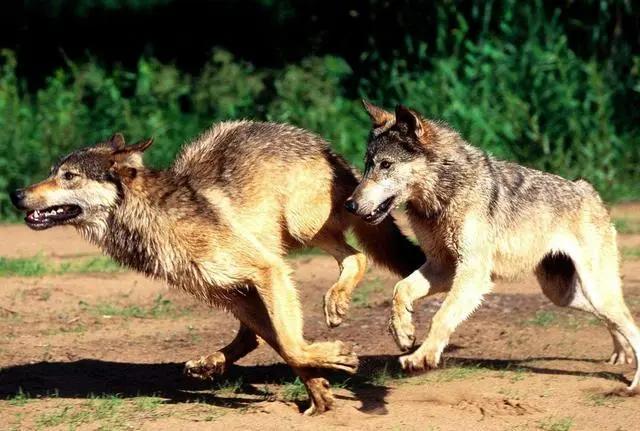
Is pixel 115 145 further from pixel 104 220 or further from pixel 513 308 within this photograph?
pixel 513 308

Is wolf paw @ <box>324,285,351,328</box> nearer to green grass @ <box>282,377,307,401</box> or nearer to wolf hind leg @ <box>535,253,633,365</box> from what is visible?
green grass @ <box>282,377,307,401</box>

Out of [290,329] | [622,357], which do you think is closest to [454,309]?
[290,329]

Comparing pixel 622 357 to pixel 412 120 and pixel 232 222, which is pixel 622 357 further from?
pixel 232 222

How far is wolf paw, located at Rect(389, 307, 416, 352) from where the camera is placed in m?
6.49

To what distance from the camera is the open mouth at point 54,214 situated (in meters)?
6.64

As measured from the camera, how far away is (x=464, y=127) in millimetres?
13812

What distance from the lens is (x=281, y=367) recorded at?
306 inches

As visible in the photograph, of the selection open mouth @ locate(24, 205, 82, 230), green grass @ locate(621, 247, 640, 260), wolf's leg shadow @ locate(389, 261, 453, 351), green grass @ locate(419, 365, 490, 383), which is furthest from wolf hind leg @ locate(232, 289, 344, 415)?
green grass @ locate(621, 247, 640, 260)

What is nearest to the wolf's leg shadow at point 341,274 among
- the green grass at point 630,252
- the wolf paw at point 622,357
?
the wolf paw at point 622,357

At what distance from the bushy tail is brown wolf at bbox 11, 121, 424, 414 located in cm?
1

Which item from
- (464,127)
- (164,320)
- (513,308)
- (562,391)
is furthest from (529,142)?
(562,391)

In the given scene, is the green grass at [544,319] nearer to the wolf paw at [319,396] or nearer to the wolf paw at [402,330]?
the wolf paw at [402,330]

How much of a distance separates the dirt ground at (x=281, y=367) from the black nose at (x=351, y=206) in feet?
3.44

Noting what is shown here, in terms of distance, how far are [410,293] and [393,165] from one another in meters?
0.73
